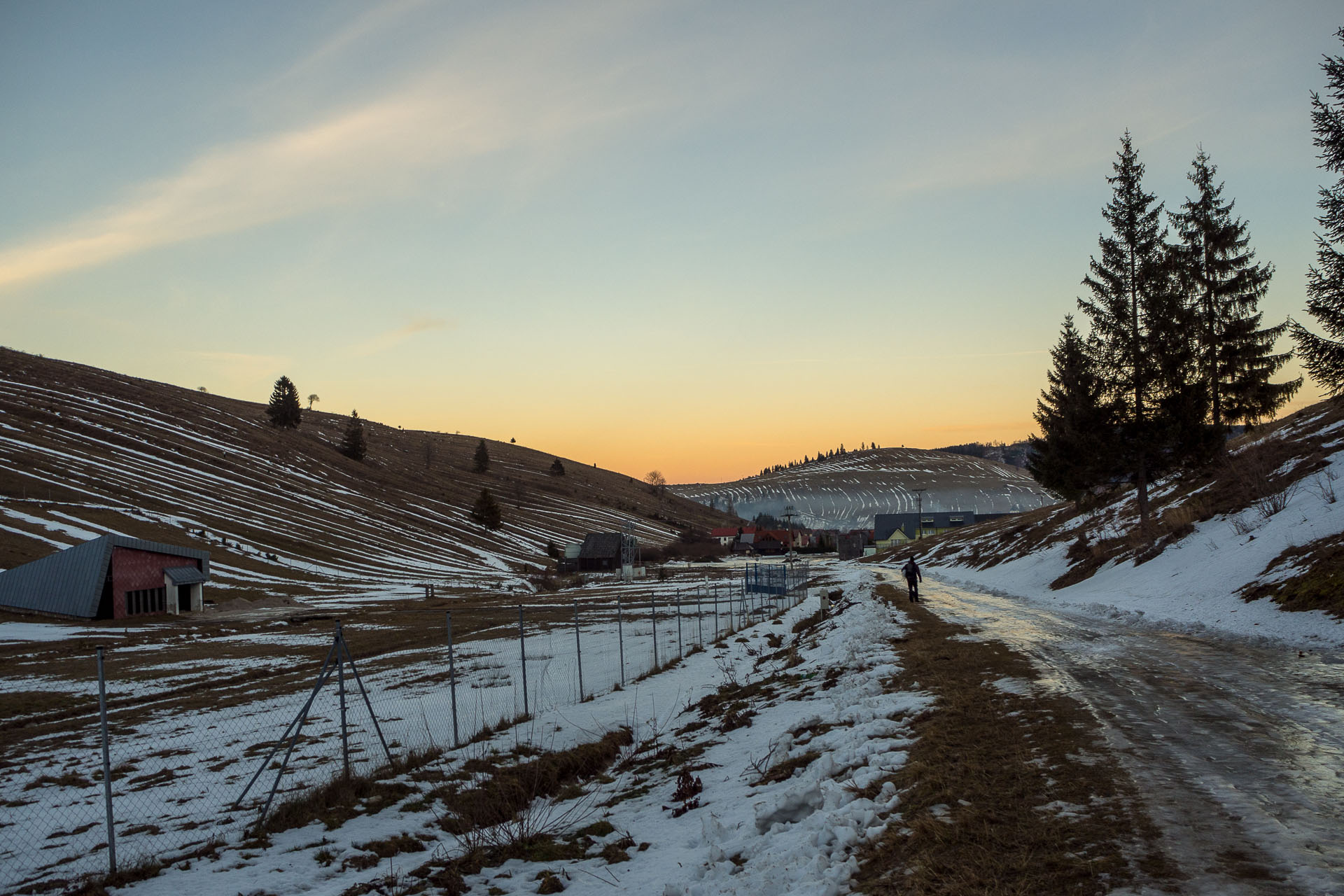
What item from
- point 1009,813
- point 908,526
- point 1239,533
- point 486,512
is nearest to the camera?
point 1009,813

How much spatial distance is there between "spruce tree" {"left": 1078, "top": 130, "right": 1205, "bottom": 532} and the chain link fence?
19.7 meters

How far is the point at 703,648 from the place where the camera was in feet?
85.1

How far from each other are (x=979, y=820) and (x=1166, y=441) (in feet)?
106

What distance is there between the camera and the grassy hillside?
18.8 metres

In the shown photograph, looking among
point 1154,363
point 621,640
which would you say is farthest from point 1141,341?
point 621,640

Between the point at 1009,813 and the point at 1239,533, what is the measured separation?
23862 millimetres

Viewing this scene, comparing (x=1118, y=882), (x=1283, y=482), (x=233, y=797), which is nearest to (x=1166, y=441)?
(x=1283, y=482)

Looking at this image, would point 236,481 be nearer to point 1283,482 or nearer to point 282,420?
point 282,420

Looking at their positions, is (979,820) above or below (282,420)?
below

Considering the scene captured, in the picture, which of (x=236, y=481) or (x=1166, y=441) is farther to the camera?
(x=236, y=481)

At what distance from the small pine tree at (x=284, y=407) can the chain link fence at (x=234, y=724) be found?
5372 inches

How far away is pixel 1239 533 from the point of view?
24.7m

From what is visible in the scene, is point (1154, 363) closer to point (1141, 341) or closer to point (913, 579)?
point (1141, 341)

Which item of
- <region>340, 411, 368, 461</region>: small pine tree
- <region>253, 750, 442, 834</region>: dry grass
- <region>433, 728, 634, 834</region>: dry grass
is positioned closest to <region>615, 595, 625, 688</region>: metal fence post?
<region>433, 728, 634, 834</region>: dry grass
